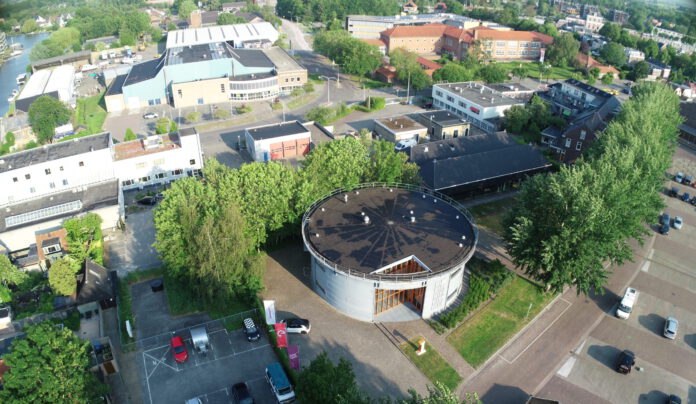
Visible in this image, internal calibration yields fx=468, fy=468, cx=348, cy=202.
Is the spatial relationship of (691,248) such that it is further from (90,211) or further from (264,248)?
(90,211)

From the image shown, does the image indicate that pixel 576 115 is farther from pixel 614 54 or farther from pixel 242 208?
pixel 614 54

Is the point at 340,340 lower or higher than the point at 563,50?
lower

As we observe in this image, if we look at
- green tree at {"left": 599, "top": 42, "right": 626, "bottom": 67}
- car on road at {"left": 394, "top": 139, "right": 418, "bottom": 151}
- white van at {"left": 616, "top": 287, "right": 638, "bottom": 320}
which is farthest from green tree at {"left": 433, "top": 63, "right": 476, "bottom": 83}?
white van at {"left": 616, "top": 287, "right": 638, "bottom": 320}

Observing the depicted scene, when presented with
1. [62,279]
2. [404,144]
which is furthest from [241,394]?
[404,144]

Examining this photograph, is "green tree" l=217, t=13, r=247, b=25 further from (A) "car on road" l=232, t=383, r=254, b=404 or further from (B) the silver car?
(B) the silver car

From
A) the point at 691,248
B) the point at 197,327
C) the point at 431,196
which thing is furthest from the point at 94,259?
the point at 691,248

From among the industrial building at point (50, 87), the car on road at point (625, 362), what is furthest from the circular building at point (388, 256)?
the industrial building at point (50, 87)

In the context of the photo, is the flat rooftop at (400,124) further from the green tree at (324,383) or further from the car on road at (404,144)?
the green tree at (324,383)
